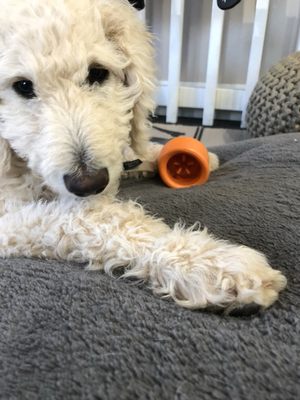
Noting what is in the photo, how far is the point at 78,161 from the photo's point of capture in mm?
898

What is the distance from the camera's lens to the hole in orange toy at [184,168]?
1.41 metres

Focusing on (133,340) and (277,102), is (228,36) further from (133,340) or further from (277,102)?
(133,340)

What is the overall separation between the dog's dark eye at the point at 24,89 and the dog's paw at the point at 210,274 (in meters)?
0.41

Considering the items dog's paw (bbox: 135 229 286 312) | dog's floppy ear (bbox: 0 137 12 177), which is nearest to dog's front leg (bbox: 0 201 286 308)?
dog's paw (bbox: 135 229 286 312)

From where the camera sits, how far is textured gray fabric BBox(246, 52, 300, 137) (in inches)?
69.0

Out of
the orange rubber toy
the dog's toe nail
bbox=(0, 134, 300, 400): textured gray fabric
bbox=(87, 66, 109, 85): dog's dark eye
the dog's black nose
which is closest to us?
bbox=(0, 134, 300, 400): textured gray fabric

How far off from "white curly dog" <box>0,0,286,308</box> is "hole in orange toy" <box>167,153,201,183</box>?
0.35 metres

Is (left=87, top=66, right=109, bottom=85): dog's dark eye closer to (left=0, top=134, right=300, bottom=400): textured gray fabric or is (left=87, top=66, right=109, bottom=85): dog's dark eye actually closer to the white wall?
(left=0, top=134, right=300, bottom=400): textured gray fabric

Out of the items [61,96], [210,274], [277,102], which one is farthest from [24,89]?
[277,102]

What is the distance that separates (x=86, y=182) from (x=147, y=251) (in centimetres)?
18

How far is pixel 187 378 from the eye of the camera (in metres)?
0.63

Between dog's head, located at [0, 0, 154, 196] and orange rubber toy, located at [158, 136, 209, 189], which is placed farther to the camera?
orange rubber toy, located at [158, 136, 209, 189]

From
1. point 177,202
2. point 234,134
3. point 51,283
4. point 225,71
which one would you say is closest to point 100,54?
point 177,202

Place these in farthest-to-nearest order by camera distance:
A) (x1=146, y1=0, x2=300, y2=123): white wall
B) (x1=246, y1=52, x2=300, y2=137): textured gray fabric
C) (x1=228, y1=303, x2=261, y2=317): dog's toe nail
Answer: (x1=146, y1=0, x2=300, y2=123): white wall
(x1=246, y1=52, x2=300, y2=137): textured gray fabric
(x1=228, y1=303, x2=261, y2=317): dog's toe nail
